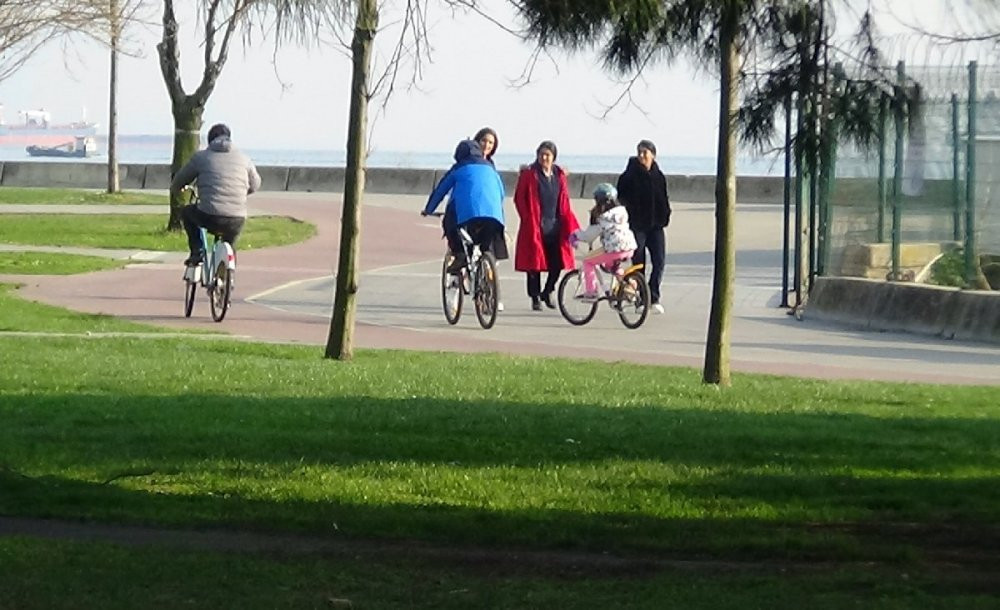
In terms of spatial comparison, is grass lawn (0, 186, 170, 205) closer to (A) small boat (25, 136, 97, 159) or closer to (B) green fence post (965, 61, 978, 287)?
(B) green fence post (965, 61, 978, 287)

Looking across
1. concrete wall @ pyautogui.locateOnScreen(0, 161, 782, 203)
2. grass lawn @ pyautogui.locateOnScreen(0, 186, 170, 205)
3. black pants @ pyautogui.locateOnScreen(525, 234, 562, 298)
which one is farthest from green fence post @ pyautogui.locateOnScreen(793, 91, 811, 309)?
concrete wall @ pyautogui.locateOnScreen(0, 161, 782, 203)

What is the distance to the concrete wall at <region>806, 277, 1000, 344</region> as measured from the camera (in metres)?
17.8

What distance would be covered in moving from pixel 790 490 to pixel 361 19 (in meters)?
5.03

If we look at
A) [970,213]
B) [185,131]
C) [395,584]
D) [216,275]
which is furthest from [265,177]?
[395,584]

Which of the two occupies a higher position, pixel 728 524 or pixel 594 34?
pixel 594 34

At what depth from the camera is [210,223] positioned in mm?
18656

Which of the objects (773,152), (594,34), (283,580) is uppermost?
(594,34)

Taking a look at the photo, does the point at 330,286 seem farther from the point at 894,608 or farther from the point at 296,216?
the point at 894,608

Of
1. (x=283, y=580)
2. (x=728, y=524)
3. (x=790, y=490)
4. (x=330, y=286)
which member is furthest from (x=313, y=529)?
(x=330, y=286)

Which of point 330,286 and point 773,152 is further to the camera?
point 330,286

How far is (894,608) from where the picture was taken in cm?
610

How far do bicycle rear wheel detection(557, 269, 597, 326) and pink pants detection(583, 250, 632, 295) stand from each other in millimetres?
61

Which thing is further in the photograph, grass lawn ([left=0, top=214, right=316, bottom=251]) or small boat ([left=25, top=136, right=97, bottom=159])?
small boat ([left=25, top=136, right=97, bottom=159])

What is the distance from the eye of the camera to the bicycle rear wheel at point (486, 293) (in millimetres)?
18516
